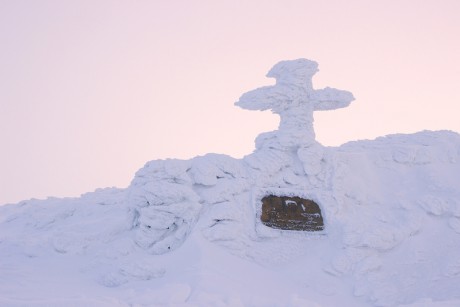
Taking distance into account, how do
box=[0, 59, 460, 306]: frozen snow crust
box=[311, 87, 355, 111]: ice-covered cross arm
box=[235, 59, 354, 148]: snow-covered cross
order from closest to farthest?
1. box=[0, 59, 460, 306]: frozen snow crust
2. box=[235, 59, 354, 148]: snow-covered cross
3. box=[311, 87, 355, 111]: ice-covered cross arm

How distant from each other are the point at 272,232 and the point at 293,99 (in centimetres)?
289

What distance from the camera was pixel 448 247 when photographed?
9922mm

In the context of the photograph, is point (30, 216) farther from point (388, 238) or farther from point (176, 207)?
point (388, 238)

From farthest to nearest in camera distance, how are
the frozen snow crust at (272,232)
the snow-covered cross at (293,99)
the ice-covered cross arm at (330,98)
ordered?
the ice-covered cross arm at (330,98)
the snow-covered cross at (293,99)
the frozen snow crust at (272,232)

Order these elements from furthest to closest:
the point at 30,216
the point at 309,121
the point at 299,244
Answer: the point at 30,216
the point at 309,121
the point at 299,244

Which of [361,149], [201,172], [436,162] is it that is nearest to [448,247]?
[436,162]

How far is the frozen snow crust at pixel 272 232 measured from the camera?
8484mm

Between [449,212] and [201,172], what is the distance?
5.06m

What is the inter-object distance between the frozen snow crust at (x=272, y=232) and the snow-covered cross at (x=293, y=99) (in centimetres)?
2

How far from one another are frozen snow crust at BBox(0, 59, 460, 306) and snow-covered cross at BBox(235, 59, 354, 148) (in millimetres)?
22

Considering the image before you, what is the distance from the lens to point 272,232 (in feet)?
31.6

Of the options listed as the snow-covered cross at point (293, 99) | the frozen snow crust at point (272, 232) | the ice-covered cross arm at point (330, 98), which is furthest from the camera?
the ice-covered cross arm at point (330, 98)

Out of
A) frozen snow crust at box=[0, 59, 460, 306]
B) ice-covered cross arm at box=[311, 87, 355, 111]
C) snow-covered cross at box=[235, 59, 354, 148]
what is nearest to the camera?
frozen snow crust at box=[0, 59, 460, 306]

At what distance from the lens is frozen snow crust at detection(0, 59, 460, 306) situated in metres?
8.48
